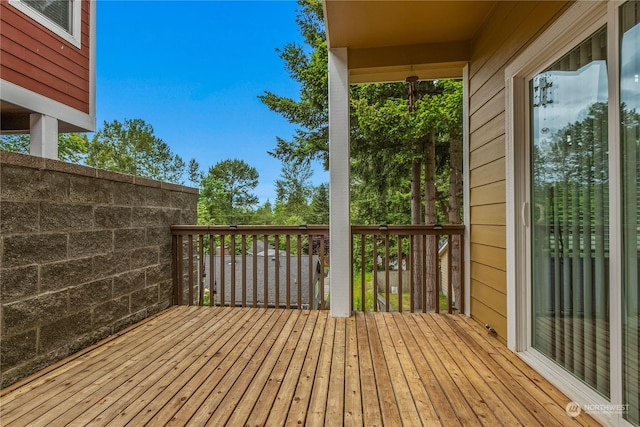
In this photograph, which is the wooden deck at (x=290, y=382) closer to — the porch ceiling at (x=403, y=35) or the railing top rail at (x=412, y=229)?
the railing top rail at (x=412, y=229)

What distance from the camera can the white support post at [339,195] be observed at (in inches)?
109

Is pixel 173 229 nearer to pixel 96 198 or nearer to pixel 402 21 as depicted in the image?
pixel 96 198

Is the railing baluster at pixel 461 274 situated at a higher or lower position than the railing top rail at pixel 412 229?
lower

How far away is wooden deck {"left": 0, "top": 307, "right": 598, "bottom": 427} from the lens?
A: 1343 mm

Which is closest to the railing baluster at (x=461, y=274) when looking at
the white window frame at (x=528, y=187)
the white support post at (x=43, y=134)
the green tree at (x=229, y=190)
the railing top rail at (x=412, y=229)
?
the railing top rail at (x=412, y=229)

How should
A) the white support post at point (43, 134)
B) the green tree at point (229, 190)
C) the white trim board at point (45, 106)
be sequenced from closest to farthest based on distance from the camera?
the white trim board at point (45, 106) < the white support post at point (43, 134) < the green tree at point (229, 190)

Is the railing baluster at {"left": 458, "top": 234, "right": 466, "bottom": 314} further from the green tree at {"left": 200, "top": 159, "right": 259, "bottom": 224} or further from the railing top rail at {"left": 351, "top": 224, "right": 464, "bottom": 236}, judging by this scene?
the green tree at {"left": 200, "top": 159, "right": 259, "bottom": 224}

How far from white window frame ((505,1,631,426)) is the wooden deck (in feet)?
0.36

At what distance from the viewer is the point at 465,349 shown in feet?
6.74

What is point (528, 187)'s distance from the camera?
6.21 feet

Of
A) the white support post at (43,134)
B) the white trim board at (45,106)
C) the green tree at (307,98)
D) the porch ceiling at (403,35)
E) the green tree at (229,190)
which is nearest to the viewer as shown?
the porch ceiling at (403,35)

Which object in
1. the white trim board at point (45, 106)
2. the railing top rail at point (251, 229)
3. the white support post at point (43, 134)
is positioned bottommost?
the railing top rail at point (251, 229)

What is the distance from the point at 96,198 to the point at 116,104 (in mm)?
14134

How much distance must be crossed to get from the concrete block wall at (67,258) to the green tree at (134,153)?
8.84m
